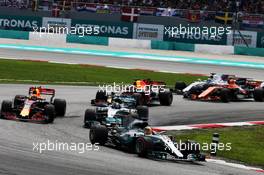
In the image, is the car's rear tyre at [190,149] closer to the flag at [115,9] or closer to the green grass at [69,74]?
the green grass at [69,74]

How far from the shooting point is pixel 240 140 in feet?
60.5

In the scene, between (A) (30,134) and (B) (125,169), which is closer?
(B) (125,169)

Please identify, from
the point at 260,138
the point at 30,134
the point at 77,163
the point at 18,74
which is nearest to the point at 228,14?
the point at 18,74

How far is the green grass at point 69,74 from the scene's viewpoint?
107 feet

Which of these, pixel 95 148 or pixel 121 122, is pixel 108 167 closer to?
pixel 95 148

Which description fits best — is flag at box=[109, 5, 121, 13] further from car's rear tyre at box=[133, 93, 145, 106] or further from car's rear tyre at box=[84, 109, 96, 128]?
car's rear tyre at box=[84, 109, 96, 128]

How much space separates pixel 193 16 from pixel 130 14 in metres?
4.93

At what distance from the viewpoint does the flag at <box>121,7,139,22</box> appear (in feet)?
168

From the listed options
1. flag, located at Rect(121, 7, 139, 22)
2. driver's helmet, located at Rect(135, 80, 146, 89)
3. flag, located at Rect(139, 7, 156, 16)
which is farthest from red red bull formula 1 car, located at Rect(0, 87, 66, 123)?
Result: flag, located at Rect(139, 7, 156, 16)

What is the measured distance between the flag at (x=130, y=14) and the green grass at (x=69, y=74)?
12.2 m

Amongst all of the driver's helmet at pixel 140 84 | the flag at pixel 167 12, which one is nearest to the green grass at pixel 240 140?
the driver's helmet at pixel 140 84

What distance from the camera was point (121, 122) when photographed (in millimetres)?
16953

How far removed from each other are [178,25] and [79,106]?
88.0 ft

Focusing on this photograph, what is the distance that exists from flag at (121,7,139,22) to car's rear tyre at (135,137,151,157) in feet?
119
